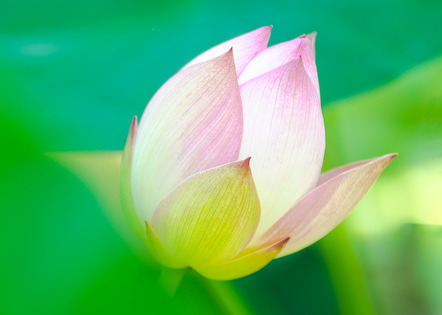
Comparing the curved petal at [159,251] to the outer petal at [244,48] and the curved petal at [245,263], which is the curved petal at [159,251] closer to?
the curved petal at [245,263]

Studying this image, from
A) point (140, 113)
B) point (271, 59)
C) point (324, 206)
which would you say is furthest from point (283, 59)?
point (140, 113)

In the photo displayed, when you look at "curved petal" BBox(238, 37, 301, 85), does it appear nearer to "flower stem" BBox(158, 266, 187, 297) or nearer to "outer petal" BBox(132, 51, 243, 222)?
"outer petal" BBox(132, 51, 243, 222)

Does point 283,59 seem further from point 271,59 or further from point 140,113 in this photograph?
point 140,113

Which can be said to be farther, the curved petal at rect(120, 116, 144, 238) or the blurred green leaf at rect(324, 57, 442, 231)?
the blurred green leaf at rect(324, 57, 442, 231)

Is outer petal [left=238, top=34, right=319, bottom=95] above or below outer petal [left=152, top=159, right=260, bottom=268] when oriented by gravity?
above

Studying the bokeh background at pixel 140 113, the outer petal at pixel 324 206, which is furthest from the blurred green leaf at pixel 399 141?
the outer petal at pixel 324 206

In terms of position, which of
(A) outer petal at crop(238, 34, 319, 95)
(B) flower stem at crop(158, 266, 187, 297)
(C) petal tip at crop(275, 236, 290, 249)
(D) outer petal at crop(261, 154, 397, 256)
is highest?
(A) outer petal at crop(238, 34, 319, 95)

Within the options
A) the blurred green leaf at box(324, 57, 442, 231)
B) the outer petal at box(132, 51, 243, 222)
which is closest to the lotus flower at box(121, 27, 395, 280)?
the outer petal at box(132, 51, 243, 222)

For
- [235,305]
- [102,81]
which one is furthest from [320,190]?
[102,81]
